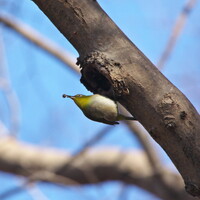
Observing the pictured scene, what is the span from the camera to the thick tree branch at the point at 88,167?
11.5ft

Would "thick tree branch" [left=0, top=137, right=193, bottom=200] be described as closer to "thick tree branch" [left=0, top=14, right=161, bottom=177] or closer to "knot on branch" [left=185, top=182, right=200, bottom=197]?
"thick tree branch" [left=0, top=14, right=161, bottom=177]

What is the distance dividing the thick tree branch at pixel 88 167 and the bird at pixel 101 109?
→ 2198 millimetres

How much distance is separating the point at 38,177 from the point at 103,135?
2.08 feet

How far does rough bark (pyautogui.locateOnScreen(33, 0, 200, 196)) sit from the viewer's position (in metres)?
1.11

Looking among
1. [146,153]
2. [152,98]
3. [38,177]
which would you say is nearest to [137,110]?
[152,98]

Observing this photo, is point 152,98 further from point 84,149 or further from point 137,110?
point 84,149

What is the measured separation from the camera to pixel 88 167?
3740 millimetres

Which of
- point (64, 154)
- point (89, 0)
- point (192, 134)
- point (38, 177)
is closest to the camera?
point (192, 134)

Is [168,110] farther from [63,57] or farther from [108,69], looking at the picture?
[63,57]

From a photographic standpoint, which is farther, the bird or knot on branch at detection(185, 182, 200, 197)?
the bird

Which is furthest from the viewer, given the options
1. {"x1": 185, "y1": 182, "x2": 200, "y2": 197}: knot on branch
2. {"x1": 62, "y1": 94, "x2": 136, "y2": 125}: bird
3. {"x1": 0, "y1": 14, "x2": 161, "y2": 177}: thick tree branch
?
{"x1": 0, "y1": 14, "x2": 161, "y2": 177}: thick tree branch

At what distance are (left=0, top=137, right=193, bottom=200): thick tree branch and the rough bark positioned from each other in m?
2.32

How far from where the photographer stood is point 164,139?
1129 millimetres

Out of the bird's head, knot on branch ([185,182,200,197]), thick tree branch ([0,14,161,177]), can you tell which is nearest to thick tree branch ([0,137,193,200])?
thick tree branch ([0,14,161,177])
